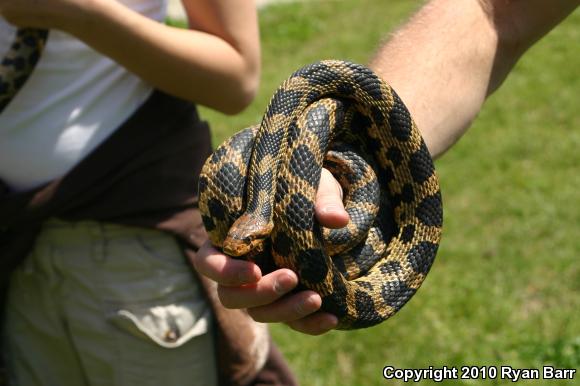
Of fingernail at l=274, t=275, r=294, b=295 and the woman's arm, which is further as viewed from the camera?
the woman's arm

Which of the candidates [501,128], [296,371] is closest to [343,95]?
[296,371]

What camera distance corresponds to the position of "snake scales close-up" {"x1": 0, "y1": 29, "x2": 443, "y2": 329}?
2.03 meters

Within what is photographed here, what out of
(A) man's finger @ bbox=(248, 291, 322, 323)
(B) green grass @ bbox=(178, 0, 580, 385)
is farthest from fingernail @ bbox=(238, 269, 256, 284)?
(B) green grass @ bbox=(178, 0, 580, 385)

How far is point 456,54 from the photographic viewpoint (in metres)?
2.75

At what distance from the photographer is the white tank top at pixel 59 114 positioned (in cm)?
276

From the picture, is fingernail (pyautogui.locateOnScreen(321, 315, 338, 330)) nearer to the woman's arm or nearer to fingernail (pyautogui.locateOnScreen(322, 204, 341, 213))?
fingernail (pyautogui.locateOnScreen(322, 204, 341, 213))

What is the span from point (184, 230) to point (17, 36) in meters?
0.86

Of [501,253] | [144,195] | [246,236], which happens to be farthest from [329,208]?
[501,253]

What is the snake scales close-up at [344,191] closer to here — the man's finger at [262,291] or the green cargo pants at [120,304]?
the man's finger at [262,291]

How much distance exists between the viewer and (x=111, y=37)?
260 centimetres

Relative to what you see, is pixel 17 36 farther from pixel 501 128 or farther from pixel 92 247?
pixel 501 128

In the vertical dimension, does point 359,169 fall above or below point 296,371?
above

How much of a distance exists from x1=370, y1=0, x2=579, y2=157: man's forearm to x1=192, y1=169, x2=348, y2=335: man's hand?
2.24ft

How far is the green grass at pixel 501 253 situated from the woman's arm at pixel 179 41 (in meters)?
0.55
